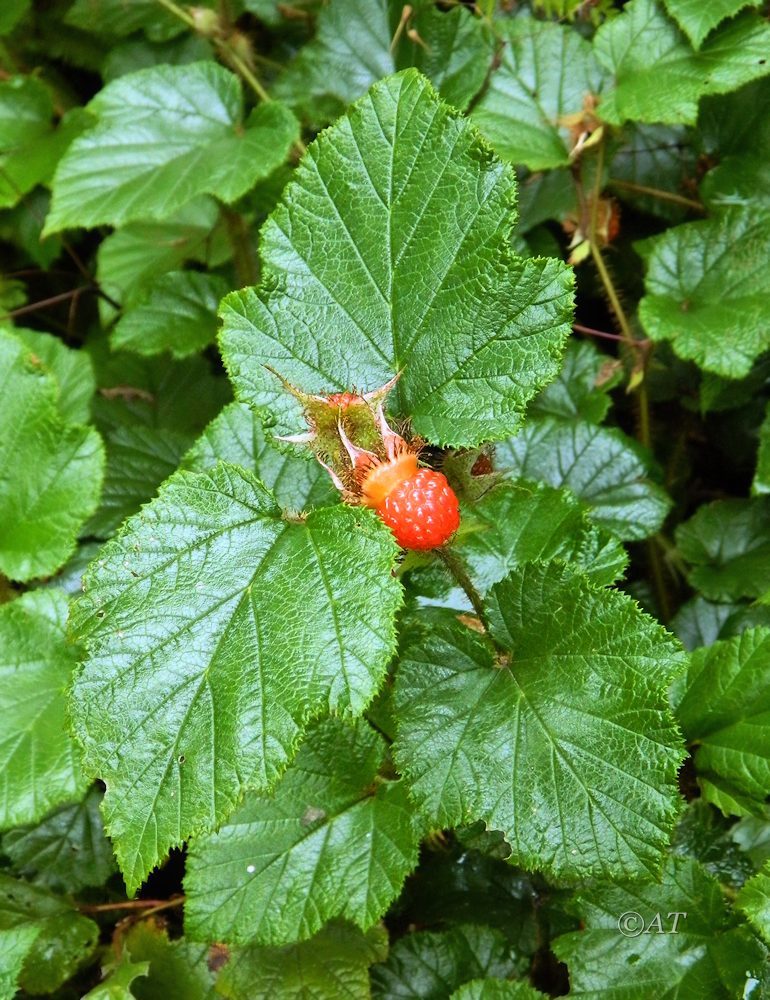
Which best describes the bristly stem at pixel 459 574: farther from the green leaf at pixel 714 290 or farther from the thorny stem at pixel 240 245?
the thorny stem at pixel 240 245

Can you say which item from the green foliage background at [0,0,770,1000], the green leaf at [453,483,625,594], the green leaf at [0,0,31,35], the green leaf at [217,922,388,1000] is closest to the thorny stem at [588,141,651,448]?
the green foliage background at [0,0,770,1000]

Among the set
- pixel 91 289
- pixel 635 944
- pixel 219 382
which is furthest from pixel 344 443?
pixel 91 289

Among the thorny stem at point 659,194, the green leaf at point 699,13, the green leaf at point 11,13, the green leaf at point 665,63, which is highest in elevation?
the green leaf at point 11,13

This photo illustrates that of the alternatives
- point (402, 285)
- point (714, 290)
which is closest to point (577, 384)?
point (714, 290)

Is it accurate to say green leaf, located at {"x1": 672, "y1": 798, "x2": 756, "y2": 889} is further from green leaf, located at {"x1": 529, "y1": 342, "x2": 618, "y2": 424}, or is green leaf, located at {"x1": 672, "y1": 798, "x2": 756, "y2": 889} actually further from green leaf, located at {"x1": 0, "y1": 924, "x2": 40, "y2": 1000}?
green leaf, located at {"x1": 0, "y1": 924, "x2": 40, "y2": 1000}

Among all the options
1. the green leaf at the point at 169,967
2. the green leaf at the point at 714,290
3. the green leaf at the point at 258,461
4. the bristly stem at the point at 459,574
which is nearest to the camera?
the bristly stem at the point at 459,574

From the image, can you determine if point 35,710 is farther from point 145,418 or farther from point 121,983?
point 145,418

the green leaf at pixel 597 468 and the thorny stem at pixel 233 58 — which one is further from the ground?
the thorny stem at pixel 233 58

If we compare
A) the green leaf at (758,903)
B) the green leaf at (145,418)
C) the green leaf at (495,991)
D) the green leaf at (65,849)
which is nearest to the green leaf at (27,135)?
the green leaf at (145,418)
